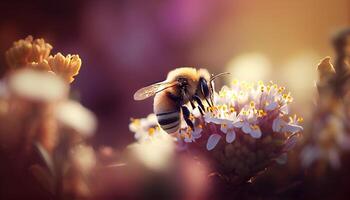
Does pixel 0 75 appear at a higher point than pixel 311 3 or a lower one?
lower

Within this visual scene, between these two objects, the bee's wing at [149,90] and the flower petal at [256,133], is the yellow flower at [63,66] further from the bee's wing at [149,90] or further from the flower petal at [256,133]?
the bee's wing at [149,90]

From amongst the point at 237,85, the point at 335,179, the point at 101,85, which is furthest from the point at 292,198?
the point at 101,85

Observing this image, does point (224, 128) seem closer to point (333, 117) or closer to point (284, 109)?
point (284, 109)

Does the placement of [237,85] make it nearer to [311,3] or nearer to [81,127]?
[81,127]

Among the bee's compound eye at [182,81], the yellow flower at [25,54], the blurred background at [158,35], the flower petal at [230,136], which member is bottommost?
the flower petal at [230,136]

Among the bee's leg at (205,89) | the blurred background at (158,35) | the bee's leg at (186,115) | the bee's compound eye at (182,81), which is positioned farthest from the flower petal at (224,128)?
the blurred background at (158,35)

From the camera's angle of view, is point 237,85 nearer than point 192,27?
Yes

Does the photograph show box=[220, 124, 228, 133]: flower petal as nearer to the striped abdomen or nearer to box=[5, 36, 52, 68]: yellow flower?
the striped abdomen
